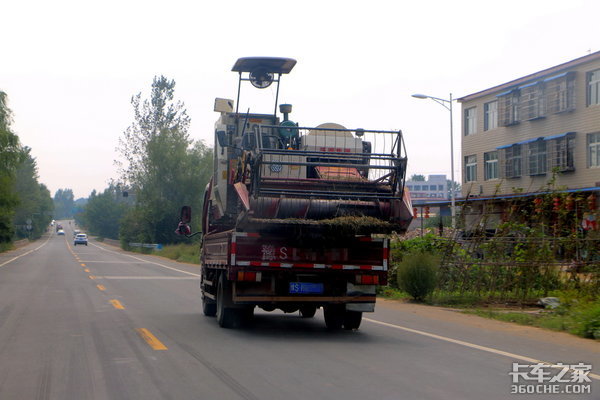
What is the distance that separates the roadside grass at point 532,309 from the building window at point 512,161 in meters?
18.7

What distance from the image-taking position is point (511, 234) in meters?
16.6

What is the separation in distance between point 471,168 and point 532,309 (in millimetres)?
26251

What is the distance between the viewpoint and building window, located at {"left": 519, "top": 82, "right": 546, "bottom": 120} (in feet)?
109

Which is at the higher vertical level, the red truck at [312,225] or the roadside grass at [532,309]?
the red truck at [312,225]

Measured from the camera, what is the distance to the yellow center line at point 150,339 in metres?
9.09

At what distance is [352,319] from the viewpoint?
1123 cm

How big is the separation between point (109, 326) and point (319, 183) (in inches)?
173

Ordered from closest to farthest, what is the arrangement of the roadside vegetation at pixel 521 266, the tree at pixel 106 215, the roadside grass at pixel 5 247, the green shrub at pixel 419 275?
the roadside vegetation at pixel 521 266
the green shrub at pixel 419 275
the roadside grass at pixel 5 247
the tree at pixel 106 215

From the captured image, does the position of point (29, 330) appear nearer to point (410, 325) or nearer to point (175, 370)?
point (175, 370)

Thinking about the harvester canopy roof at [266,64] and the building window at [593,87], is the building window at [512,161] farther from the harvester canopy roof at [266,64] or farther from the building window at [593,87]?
the harvester canopy roof at [266,64]

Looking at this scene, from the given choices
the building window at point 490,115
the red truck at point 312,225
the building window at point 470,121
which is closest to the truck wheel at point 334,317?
the red truck at point 312,225

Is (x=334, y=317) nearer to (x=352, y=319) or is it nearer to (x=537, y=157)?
(x=352, y=319)

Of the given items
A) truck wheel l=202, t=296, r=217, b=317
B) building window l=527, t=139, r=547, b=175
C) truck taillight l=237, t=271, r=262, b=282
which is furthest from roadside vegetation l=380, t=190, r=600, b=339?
building window l=527, t=139, r=547, b=175

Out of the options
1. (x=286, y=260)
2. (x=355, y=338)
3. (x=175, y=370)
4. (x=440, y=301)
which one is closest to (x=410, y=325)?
(x=355, y=338)
